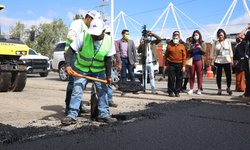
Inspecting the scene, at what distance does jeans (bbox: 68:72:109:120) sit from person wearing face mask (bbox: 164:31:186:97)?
3.91 metres

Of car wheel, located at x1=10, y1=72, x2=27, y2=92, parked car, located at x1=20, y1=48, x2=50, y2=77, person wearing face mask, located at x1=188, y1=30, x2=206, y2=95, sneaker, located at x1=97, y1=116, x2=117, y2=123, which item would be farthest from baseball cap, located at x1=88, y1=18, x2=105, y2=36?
parked car, located at x1=20, y1=48, x2=50, y2=77

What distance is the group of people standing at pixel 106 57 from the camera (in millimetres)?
5516

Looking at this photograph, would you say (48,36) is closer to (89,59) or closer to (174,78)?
(174,78)

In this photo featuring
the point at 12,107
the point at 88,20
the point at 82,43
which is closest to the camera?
the point at 82,43

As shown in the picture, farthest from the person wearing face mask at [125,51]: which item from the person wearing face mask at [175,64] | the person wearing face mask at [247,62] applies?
the person wearing face mask at [247,62]

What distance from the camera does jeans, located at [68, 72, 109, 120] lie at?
18.1 ft

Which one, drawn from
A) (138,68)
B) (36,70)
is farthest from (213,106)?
(36,70)

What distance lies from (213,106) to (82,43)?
11.4 ft

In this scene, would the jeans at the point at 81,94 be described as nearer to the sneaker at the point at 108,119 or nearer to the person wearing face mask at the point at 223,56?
the sneaker at the point at 108,119

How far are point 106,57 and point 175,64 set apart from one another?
4.07 meters

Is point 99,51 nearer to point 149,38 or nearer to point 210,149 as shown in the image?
point 210,149

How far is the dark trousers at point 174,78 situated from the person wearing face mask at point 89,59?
3.99 meters

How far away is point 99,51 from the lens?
5566 millimetres

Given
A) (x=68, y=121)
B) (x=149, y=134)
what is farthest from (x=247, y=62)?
(x=68, y=121)
